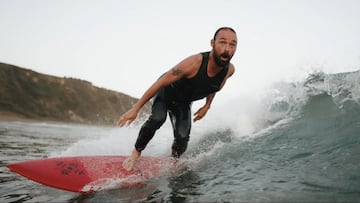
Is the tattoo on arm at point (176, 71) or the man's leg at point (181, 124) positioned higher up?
the tattoo on arm at point (176, 71)

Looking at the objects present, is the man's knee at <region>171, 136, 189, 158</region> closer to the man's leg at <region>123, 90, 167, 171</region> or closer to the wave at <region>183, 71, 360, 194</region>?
the wave at <region>183, 71, 360, 194</region>

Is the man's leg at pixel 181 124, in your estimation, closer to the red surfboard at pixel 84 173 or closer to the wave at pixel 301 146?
the wave at pixel 301 146

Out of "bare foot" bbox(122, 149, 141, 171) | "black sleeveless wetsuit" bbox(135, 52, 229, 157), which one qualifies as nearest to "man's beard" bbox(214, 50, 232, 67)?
"black sleeveless wetsuit" bbox(135, 52, 229, 157)

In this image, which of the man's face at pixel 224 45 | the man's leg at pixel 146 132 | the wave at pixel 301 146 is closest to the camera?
the wave at pixel 301 146

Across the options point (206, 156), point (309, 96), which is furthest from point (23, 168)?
point (309, 96)

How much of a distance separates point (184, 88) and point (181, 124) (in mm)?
725

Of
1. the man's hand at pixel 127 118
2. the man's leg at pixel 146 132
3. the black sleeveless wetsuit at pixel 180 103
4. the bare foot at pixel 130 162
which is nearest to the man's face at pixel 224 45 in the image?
the black sleeveless wetsuit at pixel 180 103

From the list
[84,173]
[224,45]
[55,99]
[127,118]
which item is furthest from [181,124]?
[55,99]

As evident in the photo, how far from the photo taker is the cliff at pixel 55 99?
41.4 metres

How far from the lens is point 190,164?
5.09 metres

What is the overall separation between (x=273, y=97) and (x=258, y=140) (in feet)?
13.9

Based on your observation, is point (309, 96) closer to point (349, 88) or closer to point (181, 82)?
point (349, 88)

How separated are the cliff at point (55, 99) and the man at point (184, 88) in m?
33.5

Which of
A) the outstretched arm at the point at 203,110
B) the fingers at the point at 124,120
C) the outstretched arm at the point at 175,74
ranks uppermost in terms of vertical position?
the outstretched arm at the point at 175,74
